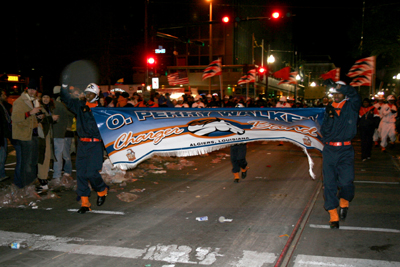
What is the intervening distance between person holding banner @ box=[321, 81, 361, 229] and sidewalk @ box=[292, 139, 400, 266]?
1.29 ft

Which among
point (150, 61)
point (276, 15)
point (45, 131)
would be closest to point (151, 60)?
point (150, 61)

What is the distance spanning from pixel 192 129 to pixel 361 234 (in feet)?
12.2

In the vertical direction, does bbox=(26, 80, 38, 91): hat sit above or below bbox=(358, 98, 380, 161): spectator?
above

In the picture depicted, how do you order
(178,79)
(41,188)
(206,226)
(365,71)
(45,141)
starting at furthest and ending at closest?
(178,79) < (365,71) < (45,141) < (41,188) < (206,226)

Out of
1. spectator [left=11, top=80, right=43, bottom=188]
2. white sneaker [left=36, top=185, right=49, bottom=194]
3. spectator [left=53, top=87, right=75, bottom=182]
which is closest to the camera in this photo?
spectator [left=11, top=80, right=43, bottom=188]

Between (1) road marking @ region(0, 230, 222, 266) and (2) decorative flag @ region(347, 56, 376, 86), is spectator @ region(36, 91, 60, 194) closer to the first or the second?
(1) road marking @ region(0, 230, 222, 266)

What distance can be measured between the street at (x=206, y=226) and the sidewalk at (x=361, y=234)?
0.01m

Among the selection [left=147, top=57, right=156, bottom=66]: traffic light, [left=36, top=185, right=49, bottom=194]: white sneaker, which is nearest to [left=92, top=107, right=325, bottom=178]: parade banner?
[left=36, top=185, right=49, bottom=194]: white sneaker

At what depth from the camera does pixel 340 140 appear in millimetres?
5492

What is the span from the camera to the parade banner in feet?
21.5

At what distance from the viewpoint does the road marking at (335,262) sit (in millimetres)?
4078

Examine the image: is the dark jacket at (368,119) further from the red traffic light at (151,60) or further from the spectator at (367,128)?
the red traffic light at (151,60)

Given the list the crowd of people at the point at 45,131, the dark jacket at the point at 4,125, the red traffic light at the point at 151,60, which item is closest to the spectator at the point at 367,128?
the crowd of people at the point at 45,131

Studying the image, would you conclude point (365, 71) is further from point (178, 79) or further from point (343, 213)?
point (178, 79)
